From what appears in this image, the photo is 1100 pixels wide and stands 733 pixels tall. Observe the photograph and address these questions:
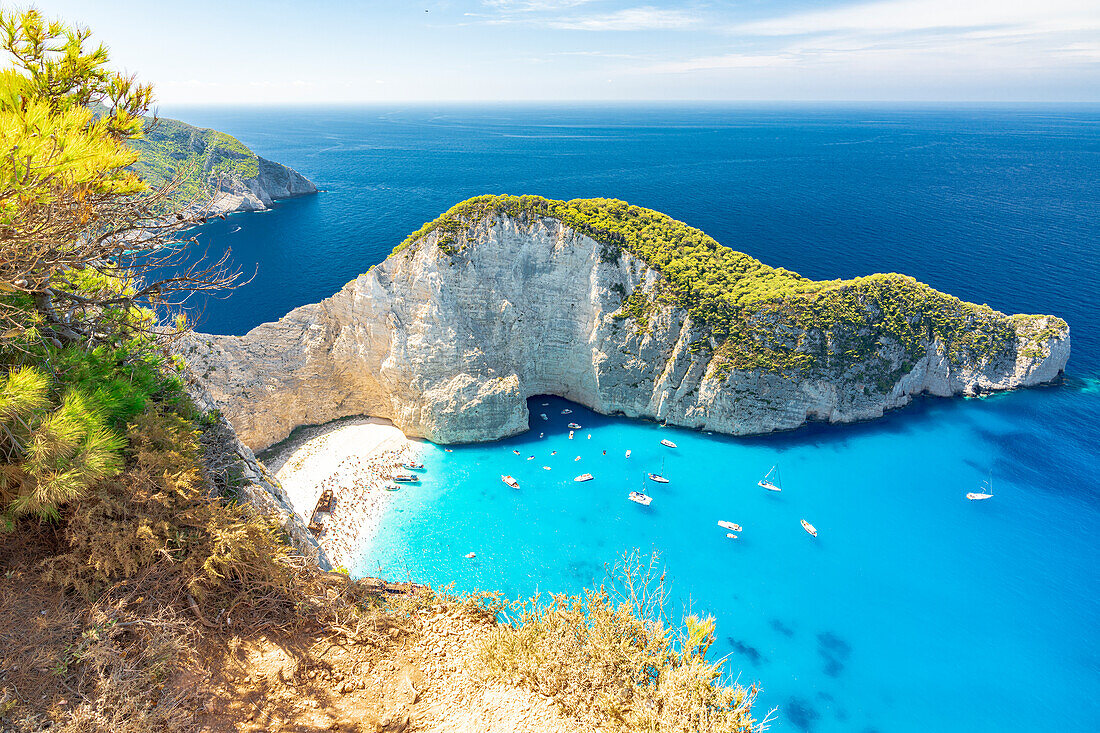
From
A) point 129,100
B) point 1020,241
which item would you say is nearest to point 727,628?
point 129,100

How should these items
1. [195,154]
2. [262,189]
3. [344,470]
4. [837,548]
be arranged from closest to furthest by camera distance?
1. [837,548]
2. [344,470]
3. [195,154]
4. [262,189]

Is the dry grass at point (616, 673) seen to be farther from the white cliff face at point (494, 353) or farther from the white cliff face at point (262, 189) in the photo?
the white cliff face at point (262, 189)

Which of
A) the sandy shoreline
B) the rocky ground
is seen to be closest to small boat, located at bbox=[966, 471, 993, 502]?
the rocky ground

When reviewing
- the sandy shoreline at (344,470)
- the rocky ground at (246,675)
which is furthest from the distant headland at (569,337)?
the rocky ground at (246,675)

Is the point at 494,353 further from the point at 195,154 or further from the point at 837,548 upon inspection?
the point at 195,154

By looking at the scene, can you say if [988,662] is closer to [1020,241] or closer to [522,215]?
[522,215]

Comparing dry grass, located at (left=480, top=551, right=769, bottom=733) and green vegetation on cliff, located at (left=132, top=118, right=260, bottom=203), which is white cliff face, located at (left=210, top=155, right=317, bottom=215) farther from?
dry grass, located at (left=480, top=551, right=769, bottom=733)

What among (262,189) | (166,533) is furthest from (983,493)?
(262,189)
